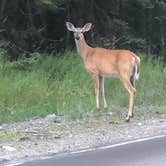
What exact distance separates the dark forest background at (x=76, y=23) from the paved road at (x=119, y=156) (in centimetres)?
994

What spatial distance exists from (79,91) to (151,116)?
305cm

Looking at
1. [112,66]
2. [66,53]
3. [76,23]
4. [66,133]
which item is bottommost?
[66,53]

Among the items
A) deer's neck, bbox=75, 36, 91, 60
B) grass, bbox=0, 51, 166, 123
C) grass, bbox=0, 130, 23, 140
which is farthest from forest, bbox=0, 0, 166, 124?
grass, bbox=0, 130, 23, 140

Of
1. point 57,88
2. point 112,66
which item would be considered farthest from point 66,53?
point 112,66

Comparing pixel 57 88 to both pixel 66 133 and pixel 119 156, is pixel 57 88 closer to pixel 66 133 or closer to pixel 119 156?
pixel 66 133

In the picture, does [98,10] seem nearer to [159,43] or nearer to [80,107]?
[159,43]

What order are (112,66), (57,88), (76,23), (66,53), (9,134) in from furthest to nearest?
(76,23), (66,53), (57,88), (112,66), (9,134)

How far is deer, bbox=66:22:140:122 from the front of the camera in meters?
14.9

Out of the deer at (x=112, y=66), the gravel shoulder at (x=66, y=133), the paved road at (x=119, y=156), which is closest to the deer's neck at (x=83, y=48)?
the deer at (x=112, y=66)

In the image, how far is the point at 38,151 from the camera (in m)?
10.7

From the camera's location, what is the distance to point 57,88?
17297 mm

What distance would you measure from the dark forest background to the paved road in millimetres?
9935

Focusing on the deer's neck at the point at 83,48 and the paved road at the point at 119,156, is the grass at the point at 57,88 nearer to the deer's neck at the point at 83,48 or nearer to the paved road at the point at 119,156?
the deer's neck at the point at 83,48

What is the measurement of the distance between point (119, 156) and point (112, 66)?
5.31 m
